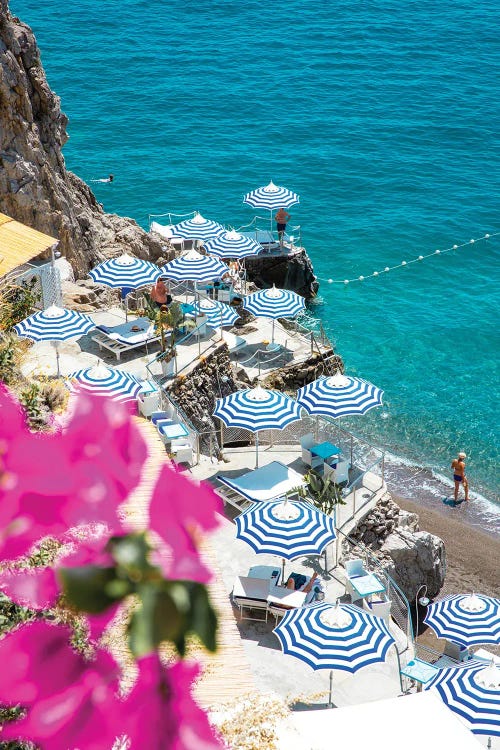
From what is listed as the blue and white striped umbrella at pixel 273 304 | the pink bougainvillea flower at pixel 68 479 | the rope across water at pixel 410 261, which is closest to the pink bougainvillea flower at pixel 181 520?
the pink bougainvillea flower at pixel 68 479

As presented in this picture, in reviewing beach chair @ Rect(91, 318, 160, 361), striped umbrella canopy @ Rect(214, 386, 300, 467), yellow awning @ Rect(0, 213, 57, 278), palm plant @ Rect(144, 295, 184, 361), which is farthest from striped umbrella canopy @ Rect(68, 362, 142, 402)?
beach chair @ Rect(91, 318, 160, 361)

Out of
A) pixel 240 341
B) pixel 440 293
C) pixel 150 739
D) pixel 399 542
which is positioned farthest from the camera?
pixel 440 293

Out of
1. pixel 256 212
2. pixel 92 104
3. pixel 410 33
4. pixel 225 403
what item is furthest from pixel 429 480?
pixel 410 33

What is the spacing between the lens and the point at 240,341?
2788 cm

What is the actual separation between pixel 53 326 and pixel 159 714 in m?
19.2

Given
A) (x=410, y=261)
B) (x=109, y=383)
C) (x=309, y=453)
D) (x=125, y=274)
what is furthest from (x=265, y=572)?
(x=410, y=261)

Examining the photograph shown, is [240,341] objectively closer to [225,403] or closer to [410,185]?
[225,403]

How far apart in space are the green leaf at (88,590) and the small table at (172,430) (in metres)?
17.5

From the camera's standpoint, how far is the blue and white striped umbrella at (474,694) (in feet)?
50.5

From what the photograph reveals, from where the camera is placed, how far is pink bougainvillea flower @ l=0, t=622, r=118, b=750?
3.69 metres

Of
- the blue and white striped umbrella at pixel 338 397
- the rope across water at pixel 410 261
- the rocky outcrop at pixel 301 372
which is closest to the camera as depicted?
the blue and white striped umbrella at pixel 338 397

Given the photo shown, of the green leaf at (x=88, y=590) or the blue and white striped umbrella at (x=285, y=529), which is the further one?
the blue and white striped umbrella at (x=285, y=529)

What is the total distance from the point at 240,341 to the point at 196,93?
38.2 m

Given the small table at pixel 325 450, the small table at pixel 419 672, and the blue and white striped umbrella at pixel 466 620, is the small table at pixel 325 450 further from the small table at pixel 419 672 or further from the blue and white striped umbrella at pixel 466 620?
the small table at pixel 419 672
